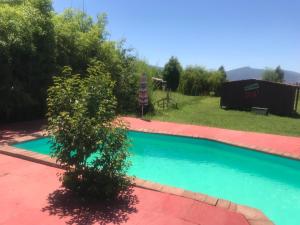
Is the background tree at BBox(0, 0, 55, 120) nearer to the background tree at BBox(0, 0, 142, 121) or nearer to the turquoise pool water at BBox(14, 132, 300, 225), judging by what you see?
the background tree at BBox(0, 0, 142, 121)

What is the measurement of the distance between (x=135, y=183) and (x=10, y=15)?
26.4ft

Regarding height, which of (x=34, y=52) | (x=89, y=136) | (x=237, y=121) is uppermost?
(x=34, y=52)

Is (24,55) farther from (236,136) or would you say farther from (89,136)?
(236,136)

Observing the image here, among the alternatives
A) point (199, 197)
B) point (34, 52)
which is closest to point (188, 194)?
point (199, 197)

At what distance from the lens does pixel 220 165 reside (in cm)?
919

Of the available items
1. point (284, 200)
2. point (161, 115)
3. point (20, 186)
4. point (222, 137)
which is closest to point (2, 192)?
point (20, 186)

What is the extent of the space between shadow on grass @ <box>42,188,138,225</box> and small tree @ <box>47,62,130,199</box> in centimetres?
16

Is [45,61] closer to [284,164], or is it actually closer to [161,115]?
[161,115]

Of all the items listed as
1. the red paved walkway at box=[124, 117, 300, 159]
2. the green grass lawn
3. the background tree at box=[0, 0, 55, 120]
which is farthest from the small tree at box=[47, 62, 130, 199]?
the green grass lawn

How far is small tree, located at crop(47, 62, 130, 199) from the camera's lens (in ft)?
15.9

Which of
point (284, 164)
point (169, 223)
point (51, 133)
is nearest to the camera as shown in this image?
point (169, 223)

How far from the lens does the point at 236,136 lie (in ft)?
37.1

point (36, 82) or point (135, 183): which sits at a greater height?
point (36, 82)

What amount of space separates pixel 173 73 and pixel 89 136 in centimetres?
3051
